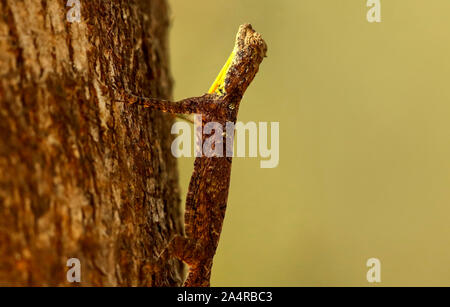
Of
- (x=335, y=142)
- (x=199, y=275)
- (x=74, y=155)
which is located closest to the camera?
(x=74, y=155)

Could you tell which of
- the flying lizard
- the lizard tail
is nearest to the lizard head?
the flying lizard

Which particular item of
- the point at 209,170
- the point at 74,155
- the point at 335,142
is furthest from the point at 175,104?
the point at 335,142

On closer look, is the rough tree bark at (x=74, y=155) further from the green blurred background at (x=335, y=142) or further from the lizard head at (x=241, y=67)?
the green blurred background at (x=335, y=142)

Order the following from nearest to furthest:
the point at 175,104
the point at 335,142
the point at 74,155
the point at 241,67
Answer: the point at 74,155 < the point at 175,104 < the point at 241,67 < the point at 335,142

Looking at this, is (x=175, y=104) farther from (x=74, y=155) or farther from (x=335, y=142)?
(x=335, y=142)

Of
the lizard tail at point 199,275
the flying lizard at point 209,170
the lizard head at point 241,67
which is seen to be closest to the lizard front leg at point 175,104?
the flying lizard at point 209,170

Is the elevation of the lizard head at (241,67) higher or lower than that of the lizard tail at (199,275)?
higher

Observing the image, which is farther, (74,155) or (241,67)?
(241,67)
